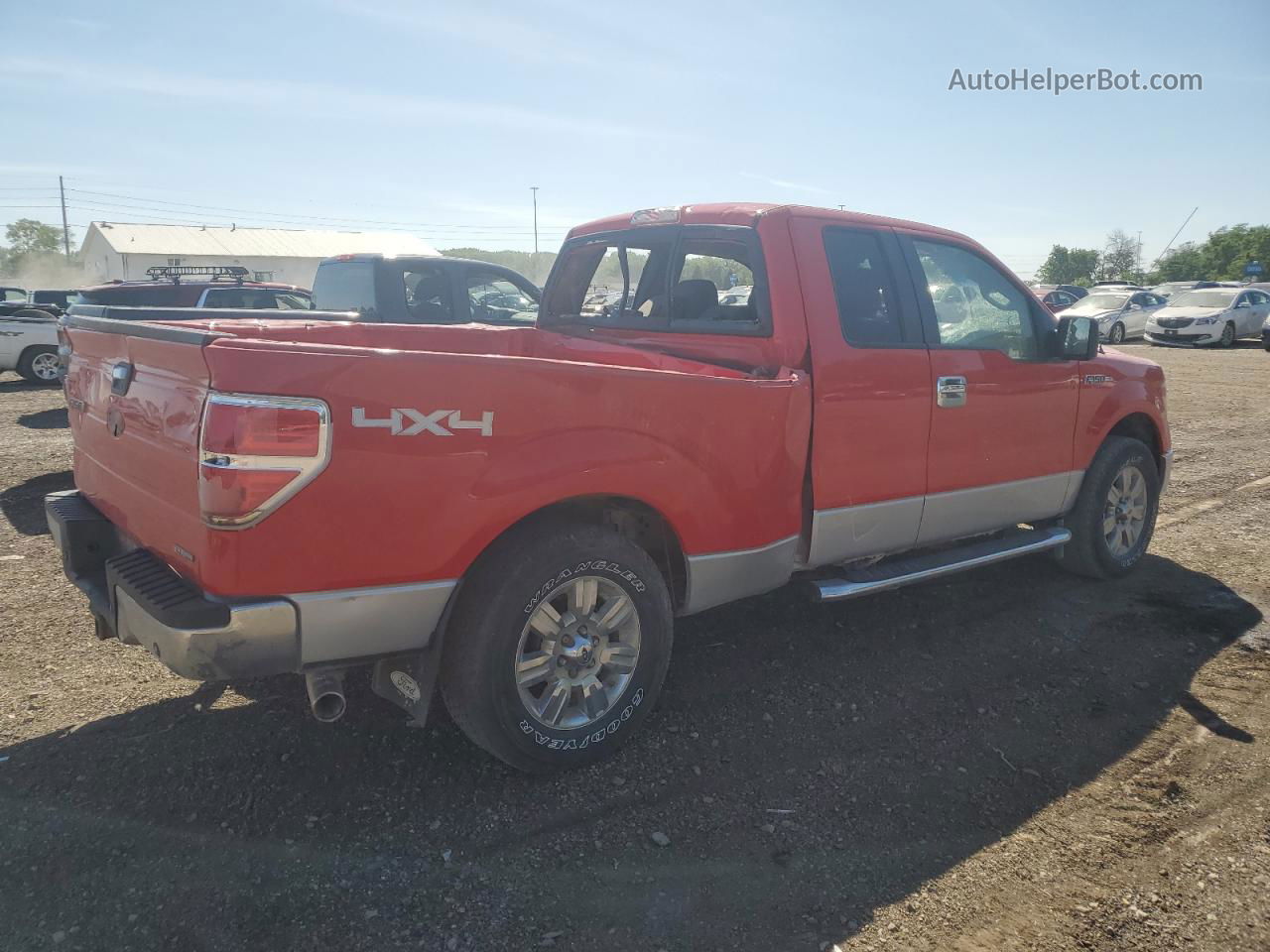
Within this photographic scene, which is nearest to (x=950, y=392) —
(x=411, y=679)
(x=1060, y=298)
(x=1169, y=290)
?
(x=411, y=679)

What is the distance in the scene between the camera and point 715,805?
10.2 ft

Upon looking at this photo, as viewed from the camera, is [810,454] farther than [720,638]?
No

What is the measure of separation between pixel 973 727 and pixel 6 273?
106 meters

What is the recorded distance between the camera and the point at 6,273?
87.2 metres

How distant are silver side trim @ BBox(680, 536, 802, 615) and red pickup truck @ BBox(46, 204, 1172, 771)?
0.04 feet

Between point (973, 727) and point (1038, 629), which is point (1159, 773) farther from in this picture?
point (1038, 629)

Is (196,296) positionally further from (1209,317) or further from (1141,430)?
(1209,317)

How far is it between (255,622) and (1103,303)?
29.6 metres

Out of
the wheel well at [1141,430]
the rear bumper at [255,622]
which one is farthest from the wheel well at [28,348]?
the wheel well at [1141,430]

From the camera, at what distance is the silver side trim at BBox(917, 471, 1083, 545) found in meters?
4.43

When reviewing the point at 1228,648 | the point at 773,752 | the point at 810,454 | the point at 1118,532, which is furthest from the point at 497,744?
the point at 1118,532

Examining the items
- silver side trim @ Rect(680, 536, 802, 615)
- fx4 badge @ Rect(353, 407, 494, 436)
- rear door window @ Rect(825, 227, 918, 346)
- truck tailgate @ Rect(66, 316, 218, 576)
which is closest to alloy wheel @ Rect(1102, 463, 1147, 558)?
rear door window @ Rect(825, 227, 918, 346)

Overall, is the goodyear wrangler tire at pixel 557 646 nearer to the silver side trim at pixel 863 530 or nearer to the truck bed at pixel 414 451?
the truck bed at pixel 414 451

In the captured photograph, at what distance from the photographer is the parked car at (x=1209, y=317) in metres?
23.9
